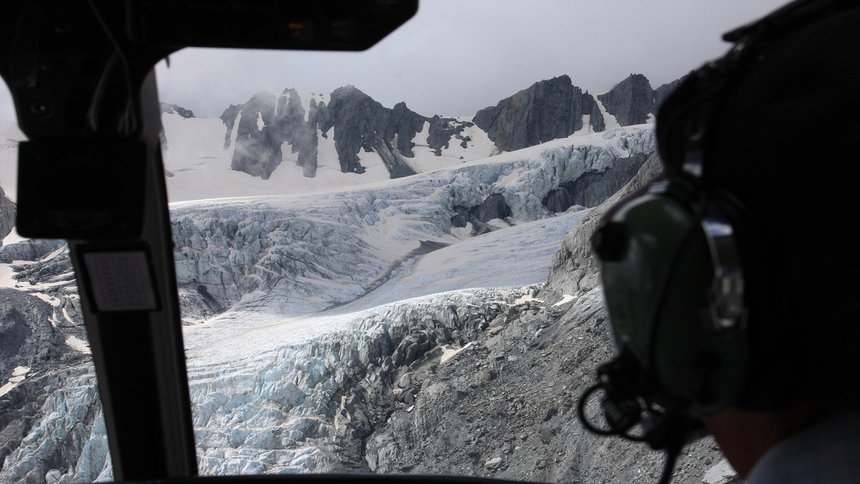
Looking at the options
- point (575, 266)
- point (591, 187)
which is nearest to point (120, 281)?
point (575, 266)

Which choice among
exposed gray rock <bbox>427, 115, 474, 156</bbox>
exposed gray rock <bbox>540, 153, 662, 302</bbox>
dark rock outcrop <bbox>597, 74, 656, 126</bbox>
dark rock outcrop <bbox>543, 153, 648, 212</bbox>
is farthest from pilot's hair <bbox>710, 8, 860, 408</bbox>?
dark rock outcrop <bbox>543, 153, 648, 212</bbox>

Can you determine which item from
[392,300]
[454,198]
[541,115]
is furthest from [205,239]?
[454,198]

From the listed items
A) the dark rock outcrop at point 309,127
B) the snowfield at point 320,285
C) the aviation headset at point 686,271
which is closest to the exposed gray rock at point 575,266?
the snowfield at point 320,285

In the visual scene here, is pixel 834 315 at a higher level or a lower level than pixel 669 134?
lower

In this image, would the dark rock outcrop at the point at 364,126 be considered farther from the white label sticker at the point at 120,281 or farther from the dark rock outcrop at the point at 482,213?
the white label sticker at the point at 120,281

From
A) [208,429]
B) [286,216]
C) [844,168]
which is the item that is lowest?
[208,429]

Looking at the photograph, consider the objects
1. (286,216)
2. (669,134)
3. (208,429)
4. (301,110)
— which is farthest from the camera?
(286,216)

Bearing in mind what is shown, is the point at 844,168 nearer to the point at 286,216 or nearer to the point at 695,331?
the point at 695,331
